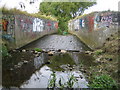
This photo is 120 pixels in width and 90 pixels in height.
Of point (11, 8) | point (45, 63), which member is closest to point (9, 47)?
point (11, 8)

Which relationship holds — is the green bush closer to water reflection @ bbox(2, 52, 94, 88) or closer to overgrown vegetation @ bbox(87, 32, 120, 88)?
overgrown vegetation @ bbox(87, 32, 120, 88)

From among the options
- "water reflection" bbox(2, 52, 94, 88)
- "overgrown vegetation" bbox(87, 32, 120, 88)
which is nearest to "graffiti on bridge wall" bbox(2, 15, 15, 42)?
"water reflection" bbox(2, 52, 94, 88)

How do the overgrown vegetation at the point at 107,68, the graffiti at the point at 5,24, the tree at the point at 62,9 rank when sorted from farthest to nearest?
the tree at the point at 62,9, the graffiti at the point at 5,24, the overgrown vegetation at the point at 107,68

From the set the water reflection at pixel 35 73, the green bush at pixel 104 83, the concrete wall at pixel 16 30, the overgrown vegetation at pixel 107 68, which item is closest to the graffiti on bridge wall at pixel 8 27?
the concrete wall at pixel 16 30

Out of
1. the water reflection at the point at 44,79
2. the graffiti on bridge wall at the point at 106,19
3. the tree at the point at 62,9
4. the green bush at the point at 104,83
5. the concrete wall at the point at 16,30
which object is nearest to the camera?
the green bush at the point at 104,83

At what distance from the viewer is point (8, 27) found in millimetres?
9492

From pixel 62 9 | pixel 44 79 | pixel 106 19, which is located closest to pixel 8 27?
pixel 106 19

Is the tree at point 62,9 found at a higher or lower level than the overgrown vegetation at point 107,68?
higher

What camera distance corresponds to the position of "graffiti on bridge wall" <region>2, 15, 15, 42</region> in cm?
911

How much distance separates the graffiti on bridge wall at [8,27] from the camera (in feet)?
29.9

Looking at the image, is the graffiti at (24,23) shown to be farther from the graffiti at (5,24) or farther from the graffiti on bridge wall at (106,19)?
the graffiti on bridge wall at (106,19)

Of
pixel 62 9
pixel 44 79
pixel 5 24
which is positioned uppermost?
pixel 62 9

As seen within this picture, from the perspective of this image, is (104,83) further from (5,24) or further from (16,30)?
(16,30)

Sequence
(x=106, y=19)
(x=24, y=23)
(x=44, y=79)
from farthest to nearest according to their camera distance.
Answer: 1. (x=24, y=23)
2. (x=106, y=19)
3. (x=44, y=79)
